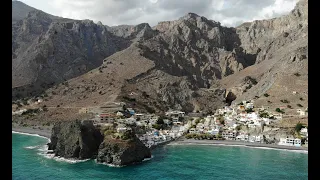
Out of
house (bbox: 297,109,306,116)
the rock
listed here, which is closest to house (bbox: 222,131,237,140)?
house (bbox: 297,109,306,116)

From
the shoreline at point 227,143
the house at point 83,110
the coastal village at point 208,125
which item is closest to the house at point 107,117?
the coastal village at point 208,125

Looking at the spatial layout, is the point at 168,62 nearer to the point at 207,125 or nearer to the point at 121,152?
the point at 207,125

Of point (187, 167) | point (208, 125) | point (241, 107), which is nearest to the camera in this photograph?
point (187, 167)

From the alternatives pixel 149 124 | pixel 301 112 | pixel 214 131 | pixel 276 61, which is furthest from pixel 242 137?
pixel 276 61

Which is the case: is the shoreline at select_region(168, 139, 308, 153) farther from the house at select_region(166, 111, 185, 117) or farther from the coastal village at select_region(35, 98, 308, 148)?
the house at select_region(166, 111, 185, 117)

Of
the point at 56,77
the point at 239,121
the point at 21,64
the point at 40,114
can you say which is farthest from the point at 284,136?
the point at 21,64

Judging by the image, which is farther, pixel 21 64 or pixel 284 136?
pixel 21 64

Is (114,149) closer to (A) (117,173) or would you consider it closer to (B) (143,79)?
(A) (117,173)
